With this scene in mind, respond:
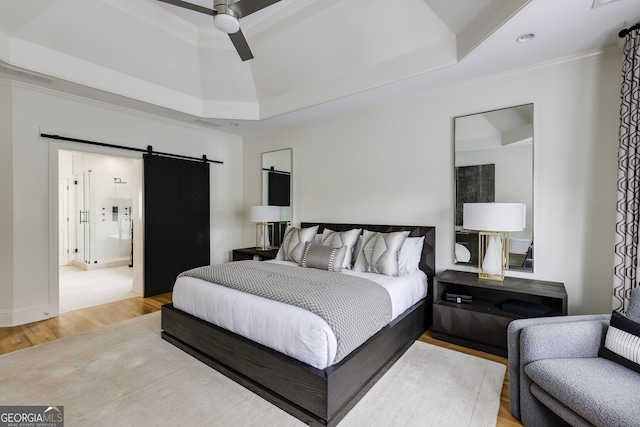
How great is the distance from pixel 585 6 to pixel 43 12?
458 centimetres

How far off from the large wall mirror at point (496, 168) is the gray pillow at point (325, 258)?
1.35m

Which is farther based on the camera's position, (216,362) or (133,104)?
(133,104)

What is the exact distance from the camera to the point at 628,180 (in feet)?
7.54

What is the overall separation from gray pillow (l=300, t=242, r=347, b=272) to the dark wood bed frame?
86 cm

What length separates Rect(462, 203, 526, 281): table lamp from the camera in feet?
9.02

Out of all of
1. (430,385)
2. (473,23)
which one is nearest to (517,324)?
(430,385)

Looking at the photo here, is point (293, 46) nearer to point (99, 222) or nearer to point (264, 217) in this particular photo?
point (264, 217)

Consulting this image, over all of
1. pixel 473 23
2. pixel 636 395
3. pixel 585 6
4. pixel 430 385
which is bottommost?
pixel 430 385

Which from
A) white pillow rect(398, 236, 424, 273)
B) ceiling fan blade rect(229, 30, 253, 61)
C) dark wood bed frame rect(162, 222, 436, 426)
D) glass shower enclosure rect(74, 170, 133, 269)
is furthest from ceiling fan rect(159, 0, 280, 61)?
glass shower enclosure rect(74, 170, 133, 269)

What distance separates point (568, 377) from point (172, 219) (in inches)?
194

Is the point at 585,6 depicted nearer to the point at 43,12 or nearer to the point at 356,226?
the point at 356,226

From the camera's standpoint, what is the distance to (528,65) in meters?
2.96

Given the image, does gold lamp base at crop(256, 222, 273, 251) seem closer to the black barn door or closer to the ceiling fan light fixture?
the black barn door

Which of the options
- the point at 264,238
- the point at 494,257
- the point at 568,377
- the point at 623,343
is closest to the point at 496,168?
the point at 494,257
